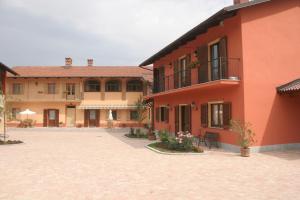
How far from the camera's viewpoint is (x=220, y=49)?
14.9 m

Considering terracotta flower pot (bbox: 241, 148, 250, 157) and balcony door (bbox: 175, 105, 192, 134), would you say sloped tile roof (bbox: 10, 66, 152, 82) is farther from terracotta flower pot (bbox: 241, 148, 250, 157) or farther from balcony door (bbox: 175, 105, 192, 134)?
terracotta flower pot (bbox: 241, 148, 250, 157)

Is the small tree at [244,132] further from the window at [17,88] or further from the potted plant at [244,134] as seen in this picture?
the window at [17,88]

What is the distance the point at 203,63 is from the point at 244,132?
15.7 feet


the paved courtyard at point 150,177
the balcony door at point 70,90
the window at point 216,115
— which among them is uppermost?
the balcony door at point 70,90

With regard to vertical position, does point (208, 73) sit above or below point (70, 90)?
below

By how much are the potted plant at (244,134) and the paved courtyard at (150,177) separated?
450 millimetres

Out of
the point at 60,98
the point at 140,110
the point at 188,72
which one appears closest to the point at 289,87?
the point at 188,72

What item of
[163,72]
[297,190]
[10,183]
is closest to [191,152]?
[297,190]

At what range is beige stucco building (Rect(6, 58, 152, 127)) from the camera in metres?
36.4

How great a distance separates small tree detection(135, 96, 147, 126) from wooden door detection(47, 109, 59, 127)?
9691 millimetres

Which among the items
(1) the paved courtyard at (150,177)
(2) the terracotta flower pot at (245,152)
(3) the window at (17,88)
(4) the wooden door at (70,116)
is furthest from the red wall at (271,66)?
(3) the window at (17,88)

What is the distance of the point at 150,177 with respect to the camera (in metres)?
8.37

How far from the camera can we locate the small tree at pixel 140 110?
35.3 m

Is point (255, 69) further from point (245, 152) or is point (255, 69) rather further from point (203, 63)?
point (245, 152)
